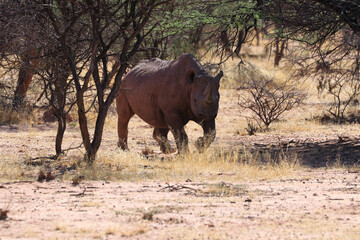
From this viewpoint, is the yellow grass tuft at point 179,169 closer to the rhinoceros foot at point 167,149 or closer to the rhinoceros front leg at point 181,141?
the rhinoceros front leg at point 181,141

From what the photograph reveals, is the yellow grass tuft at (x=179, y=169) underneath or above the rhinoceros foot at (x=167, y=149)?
underneath

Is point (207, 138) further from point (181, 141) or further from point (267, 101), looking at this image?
point (267, 101)

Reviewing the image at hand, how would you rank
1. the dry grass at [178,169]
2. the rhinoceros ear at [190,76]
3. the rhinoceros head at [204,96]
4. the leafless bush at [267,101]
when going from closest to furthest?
the dry grass at [178,169], the rhinoceros head at [204,96], the rhinoceros ear at [190,76], the leafless bush at [267,101]

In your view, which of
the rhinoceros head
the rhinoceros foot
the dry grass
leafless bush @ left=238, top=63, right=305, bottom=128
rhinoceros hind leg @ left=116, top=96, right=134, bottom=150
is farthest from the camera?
leafless bush @ left=238, top=63, right=305, bottom=128

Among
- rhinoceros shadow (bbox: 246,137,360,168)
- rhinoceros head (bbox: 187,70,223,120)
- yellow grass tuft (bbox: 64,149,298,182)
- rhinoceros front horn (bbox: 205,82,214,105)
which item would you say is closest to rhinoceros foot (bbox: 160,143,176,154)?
yellow grass tuft (bbox: 64,149,298,182)

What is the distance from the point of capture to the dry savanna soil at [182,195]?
5809 millimetres

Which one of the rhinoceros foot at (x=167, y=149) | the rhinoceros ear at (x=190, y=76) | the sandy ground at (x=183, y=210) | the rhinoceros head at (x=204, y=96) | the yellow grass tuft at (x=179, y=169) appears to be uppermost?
the rhinoceros ear at (x=190, y=76)

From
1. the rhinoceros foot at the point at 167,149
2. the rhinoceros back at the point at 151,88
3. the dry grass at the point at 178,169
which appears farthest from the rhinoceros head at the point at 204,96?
the dry grass at the point at 178,169

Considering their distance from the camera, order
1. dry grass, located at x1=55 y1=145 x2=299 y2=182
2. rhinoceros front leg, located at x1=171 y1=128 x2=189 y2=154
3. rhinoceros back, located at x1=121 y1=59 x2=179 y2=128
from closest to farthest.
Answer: dry grass, located at x1=55 y1=145 x2=299 y2=182, rhinoceros front leg, located at x1=171 y1=128 x2=189 y2=154, rhinoceros back, located at x1=121 y1=59 x2=179 y2=128

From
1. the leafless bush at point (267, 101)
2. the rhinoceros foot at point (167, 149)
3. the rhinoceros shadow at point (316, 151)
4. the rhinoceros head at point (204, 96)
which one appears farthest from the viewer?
the leafless bush at point (267, 101)

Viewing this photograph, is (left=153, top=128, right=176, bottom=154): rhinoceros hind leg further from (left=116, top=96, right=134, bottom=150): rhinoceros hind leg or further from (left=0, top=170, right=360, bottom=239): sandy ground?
(left=0, top=170, right=360, bottom=239): sandy ground

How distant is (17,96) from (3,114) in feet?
2.49

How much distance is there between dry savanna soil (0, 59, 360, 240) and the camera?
5809 mm

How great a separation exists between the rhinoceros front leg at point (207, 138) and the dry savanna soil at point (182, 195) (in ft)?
1.05
